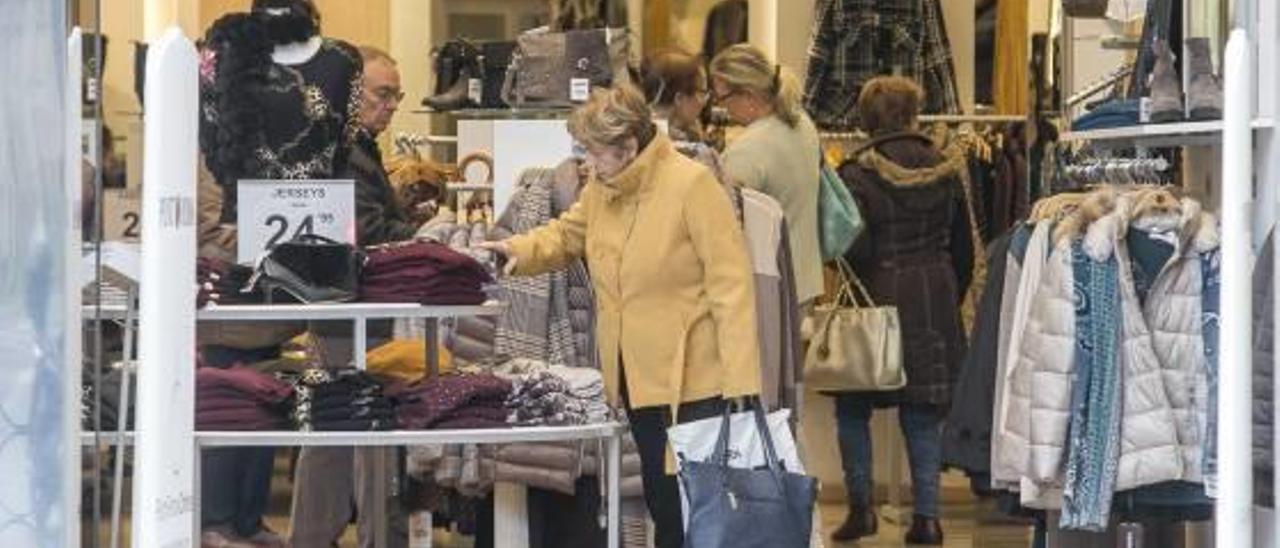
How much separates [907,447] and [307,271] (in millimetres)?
4227

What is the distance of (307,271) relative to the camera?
650 cm

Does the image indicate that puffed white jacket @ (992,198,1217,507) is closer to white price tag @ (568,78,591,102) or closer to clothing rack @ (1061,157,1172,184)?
clothing rack @ (1061,157,1172,184)

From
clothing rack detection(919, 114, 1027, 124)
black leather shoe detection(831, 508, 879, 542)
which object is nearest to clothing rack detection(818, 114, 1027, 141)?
clothing rack detection(919, 114, 1027, 124)

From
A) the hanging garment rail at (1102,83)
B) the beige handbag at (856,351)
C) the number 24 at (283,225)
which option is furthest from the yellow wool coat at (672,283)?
the beige handbag at (856,351)

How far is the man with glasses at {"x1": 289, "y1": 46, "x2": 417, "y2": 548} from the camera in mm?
7973

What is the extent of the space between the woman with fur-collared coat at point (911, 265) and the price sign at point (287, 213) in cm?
374

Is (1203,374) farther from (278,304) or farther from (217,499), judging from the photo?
(217,499)

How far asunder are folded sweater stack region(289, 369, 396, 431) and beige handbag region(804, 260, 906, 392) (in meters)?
3.71

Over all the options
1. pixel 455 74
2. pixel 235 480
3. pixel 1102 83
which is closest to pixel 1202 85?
pixel 1102 83

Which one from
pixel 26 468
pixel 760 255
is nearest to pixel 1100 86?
pixel 760 255

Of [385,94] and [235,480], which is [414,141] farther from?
[235,480]

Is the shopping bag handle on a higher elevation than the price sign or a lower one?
lower

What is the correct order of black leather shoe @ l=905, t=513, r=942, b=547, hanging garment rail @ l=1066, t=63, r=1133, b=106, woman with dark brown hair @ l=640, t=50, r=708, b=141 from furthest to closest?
black leather shoe @ l=905, t=513, r=942, b=547 < woman with dark brown hair @ l=640, t=50, r=708, b=141 < hanging garment rail @ l=1066, t=63, r=1133, b=106

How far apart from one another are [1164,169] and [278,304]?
2.38 metres
